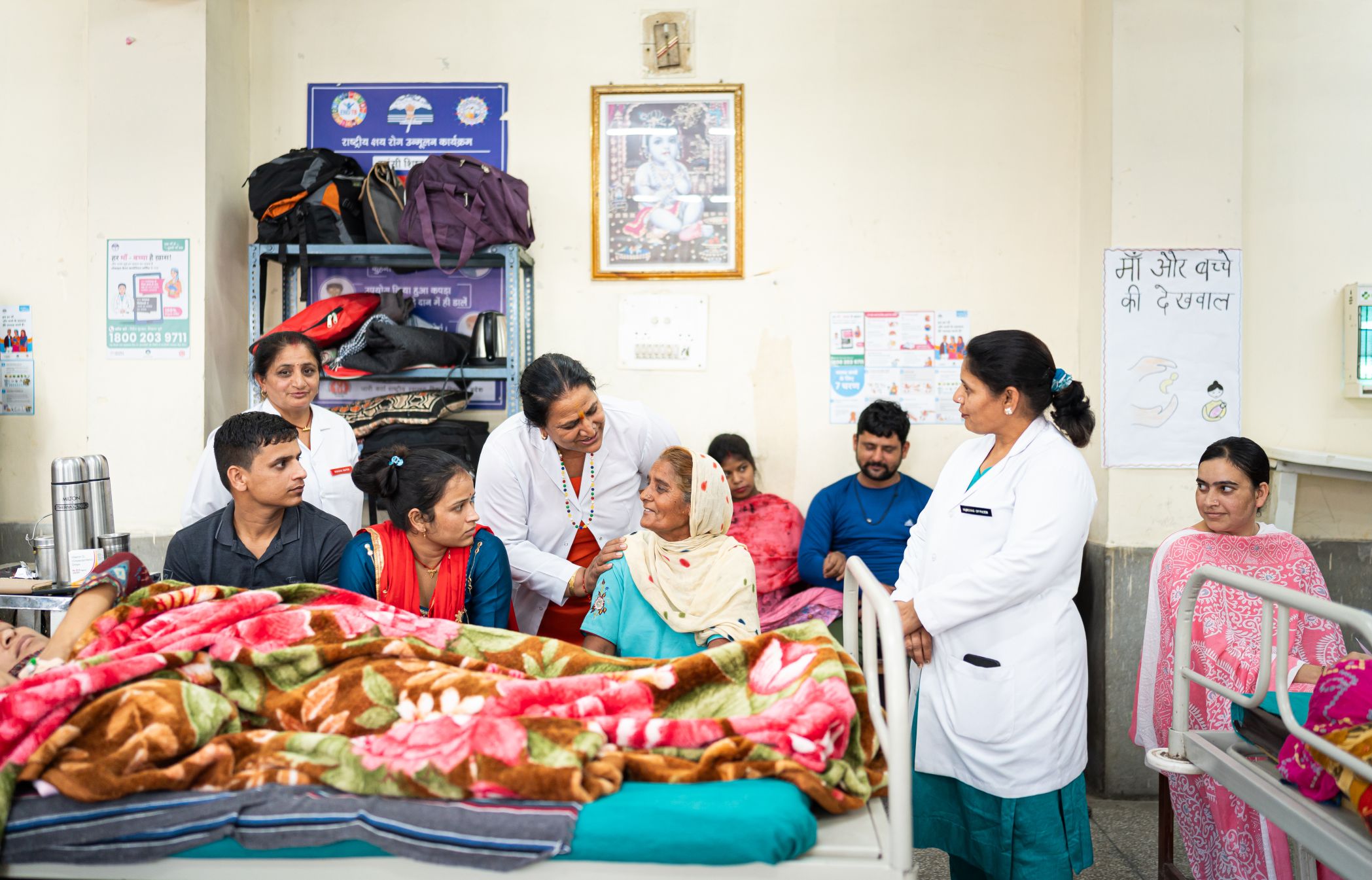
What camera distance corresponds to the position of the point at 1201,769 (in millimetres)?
1961

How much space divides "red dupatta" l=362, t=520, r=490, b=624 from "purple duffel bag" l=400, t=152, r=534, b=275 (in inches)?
59.8

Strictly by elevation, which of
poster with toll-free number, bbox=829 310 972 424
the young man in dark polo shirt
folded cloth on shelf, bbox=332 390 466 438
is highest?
poster with toll-free number, bbox=829 310 972 424

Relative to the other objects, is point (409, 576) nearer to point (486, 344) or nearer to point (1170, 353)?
point (486, 344)

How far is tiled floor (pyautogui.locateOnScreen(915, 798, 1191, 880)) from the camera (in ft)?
10.1

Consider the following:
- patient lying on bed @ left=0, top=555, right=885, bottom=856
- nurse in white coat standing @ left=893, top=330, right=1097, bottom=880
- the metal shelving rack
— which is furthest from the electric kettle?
nurse in white coat standing @ left=893, top=330, right=1097, bottom=880

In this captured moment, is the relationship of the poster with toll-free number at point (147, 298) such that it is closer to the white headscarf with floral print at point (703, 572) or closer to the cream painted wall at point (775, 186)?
the cream painted wall at point (775, 186)

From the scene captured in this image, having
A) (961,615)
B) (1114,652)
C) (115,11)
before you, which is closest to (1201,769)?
(961,615)

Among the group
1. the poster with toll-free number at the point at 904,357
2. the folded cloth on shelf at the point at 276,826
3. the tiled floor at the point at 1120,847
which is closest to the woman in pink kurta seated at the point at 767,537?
the poster with toll-free number at the point at 904,357

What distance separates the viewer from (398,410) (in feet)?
12.5

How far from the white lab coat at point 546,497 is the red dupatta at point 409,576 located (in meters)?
0.41

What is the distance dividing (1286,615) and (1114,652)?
2.08 meters

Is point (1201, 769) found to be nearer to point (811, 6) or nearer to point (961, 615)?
point (961, 615)

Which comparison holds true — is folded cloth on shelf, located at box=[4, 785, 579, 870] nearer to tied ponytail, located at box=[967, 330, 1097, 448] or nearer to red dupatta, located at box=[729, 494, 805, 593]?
tied ponytail, located at box=[967, 330, 1097, 448]

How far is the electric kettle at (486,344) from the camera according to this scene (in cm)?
397
